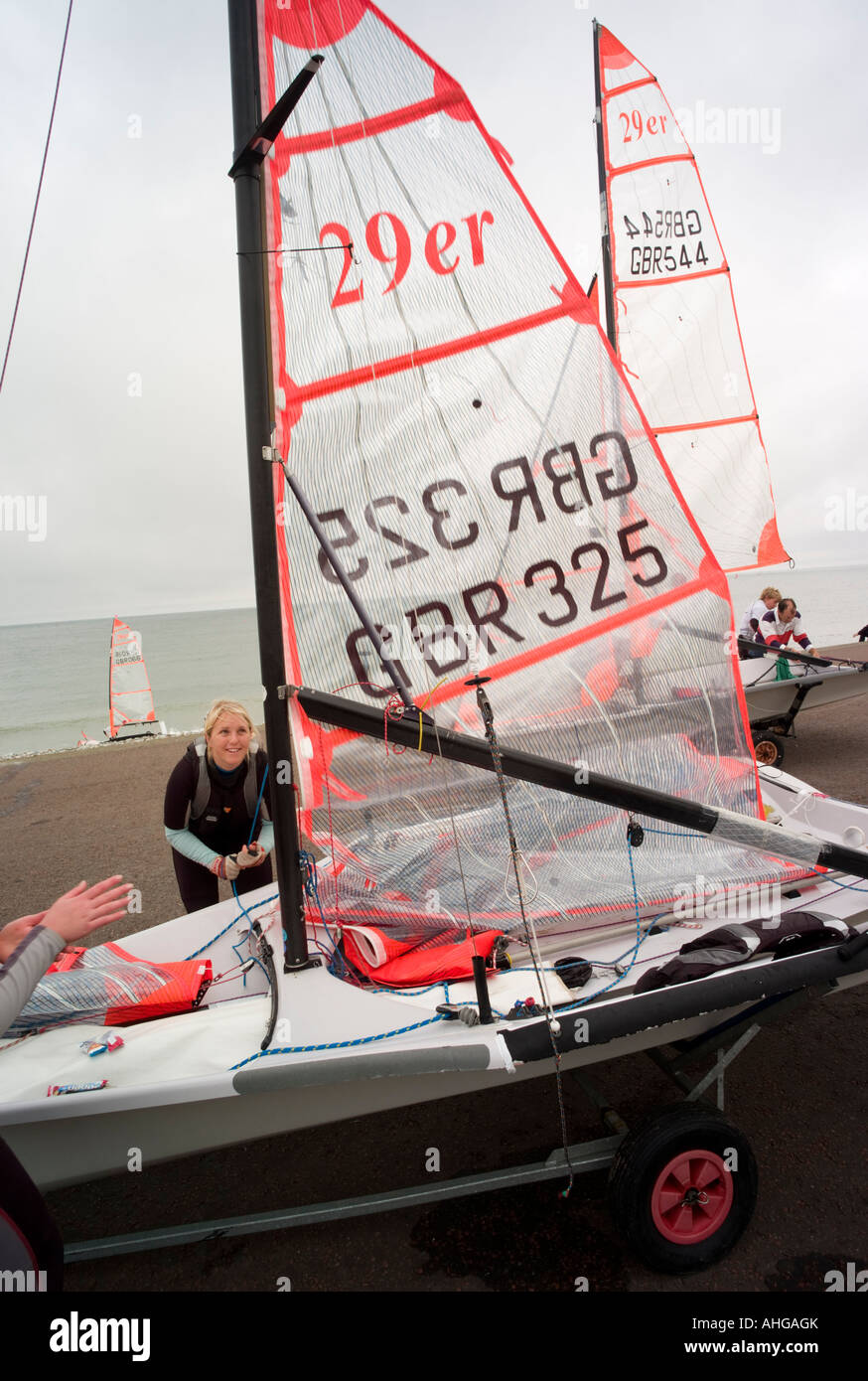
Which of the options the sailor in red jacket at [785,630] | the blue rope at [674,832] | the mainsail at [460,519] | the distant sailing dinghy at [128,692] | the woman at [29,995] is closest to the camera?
the woman at [29,995]

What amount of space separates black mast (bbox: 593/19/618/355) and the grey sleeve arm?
6.01m

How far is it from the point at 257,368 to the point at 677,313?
5648 mm

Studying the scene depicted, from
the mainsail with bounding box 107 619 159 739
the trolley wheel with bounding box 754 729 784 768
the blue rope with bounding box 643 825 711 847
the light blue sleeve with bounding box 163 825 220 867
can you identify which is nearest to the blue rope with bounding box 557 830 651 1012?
the blue rope with bounding box 643 825 711 847

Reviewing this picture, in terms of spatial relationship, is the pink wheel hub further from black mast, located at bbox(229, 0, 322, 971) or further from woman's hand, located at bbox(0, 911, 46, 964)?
woman's hand, located at bbox(0, 911, 46, 964)

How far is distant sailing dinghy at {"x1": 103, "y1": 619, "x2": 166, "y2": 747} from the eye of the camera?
701 inches

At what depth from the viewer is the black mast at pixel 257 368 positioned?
191 centimetres

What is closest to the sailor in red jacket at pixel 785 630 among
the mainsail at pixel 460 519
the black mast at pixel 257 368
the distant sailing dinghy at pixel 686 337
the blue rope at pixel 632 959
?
the distant sailing dinghy at pixel 686 337

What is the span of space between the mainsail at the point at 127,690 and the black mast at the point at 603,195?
14914 mm

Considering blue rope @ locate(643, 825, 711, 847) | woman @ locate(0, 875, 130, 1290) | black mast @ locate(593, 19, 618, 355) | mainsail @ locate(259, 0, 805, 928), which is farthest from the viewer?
black mast @ locate(593, 19, 618, 355)

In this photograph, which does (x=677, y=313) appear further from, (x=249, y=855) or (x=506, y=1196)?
(x=506, y=1196)

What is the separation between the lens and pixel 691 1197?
5.96ft

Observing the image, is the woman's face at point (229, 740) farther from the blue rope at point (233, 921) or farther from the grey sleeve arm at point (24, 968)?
the grey sleeve arm at point (24, 968)

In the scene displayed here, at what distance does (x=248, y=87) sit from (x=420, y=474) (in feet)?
3.65

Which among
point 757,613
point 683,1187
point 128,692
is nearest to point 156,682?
point 128,692
